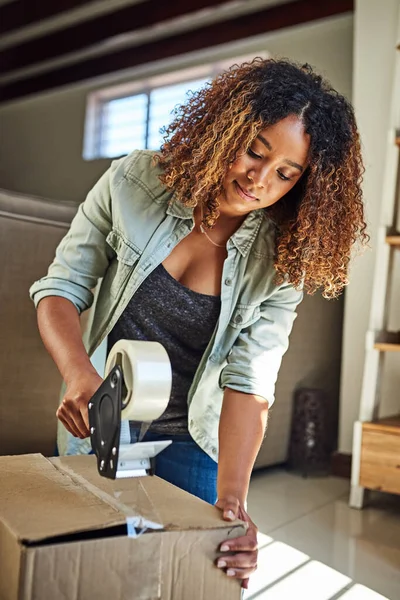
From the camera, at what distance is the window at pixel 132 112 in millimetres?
4746

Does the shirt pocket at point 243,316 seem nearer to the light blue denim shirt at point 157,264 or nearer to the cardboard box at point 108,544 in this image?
the light blue denim shirt at point 157,264

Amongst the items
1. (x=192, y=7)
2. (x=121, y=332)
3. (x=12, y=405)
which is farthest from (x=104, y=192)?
(x=192, y=7)

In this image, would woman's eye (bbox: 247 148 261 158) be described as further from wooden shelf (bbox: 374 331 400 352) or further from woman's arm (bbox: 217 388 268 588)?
wooden shelf (bbox: 374 331 400 352)

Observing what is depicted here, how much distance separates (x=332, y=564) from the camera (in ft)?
5.67

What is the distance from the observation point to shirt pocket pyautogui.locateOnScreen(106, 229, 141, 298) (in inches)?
45.5

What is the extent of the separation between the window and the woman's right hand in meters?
3.92

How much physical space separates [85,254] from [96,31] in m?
4.09

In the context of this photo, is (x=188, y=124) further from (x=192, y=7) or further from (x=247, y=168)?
(x=192, y=7)

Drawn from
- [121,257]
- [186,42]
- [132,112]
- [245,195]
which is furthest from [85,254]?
[132,112]

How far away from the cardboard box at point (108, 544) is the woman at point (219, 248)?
0.89 feet

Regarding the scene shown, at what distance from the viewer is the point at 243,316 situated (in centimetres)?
120

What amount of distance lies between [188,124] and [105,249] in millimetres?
275

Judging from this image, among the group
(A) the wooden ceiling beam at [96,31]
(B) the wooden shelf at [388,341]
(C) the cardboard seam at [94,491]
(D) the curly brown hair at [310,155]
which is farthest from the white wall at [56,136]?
(C) the cardboard seam at [94,491]

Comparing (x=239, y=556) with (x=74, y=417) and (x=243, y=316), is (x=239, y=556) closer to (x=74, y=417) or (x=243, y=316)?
(x=74, y=417)
